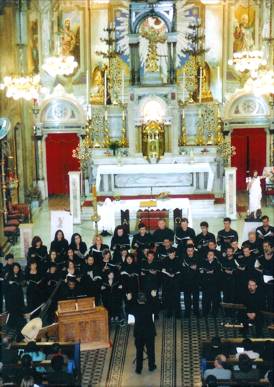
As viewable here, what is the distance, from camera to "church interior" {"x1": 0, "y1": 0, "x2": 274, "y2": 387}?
1138 centimetres

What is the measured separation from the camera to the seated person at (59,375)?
9.35m

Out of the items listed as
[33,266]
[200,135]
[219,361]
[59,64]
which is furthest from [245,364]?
[200,135]

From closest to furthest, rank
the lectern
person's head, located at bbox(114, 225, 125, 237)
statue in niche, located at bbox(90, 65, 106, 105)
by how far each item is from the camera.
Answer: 1. the lectern
2. person's head, located at bbox(114, 225, 125, 237)
3. statue in niche, located at bbox(90, 65, 106, 105)

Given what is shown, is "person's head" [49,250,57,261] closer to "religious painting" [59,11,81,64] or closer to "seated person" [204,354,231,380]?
"seated person" [204,354,231,380]

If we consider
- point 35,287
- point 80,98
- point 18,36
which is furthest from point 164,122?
point 35,287

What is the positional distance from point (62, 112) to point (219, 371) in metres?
18.2

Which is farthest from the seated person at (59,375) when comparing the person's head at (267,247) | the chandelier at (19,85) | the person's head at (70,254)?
the chandelier at (19,85)

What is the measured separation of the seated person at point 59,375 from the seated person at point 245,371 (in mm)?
2408

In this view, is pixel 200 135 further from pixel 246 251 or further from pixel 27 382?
pixel 27 382

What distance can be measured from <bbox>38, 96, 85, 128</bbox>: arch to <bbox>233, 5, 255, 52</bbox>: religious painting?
6.81 metres

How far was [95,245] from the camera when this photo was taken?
14.2 m

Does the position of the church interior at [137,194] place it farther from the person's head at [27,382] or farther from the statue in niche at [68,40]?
the person's head at [27,382]

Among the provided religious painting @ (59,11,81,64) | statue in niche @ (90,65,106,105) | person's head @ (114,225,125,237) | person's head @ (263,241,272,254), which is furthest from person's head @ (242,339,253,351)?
religious painting @ (59,11,81,64)

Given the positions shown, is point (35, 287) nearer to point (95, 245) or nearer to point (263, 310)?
point (95, 245)
